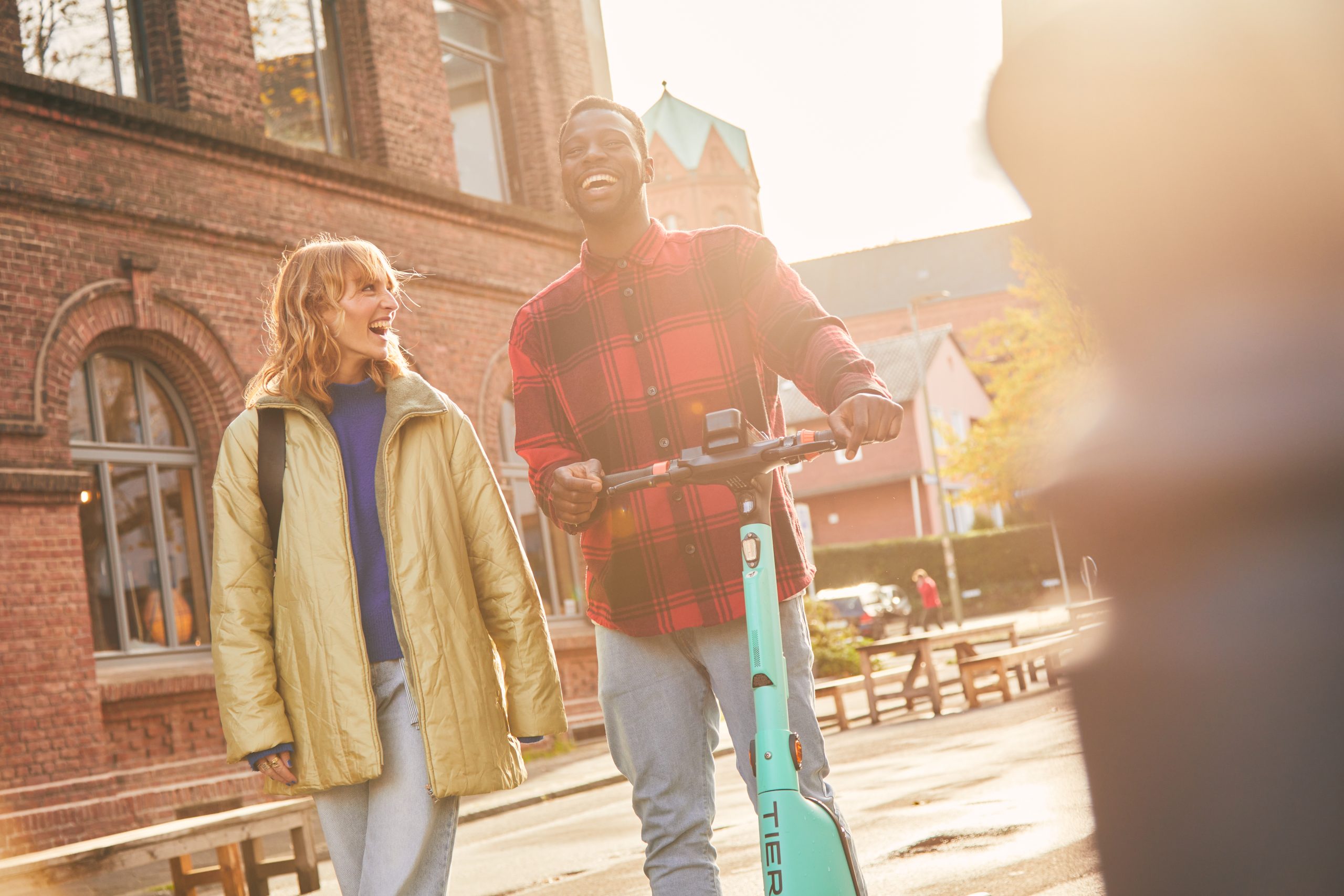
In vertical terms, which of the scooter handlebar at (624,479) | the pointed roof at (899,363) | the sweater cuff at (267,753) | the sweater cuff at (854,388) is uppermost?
the pointed roof at (899,363)

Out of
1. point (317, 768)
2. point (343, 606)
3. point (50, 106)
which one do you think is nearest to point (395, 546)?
point (343, 606)

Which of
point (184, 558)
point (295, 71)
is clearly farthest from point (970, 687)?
point (295, 71)

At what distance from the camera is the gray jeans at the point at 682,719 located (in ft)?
10.0

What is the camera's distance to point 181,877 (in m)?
8.21

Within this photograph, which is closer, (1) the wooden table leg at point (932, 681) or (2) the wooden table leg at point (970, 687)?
(2) the wooden table leg at point (970, 687)

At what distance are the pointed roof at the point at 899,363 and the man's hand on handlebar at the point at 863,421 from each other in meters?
53.3

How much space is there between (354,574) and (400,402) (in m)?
0.46

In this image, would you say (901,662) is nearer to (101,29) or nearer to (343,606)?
(101,29)

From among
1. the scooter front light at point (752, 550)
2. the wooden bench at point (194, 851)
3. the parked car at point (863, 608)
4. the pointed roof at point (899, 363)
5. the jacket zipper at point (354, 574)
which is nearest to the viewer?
the scooter front light at point (752, 550)

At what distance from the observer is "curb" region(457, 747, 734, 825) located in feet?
36.5

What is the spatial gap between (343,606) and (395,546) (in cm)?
19

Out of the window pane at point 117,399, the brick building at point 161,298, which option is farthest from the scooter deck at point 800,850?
the window pane at point 117,399

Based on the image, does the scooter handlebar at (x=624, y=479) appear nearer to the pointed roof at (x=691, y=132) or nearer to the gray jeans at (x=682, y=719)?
the gray jeans at (x=682, y=719)

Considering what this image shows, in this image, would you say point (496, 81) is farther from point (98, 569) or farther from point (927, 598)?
point (927, 598)
